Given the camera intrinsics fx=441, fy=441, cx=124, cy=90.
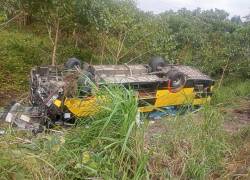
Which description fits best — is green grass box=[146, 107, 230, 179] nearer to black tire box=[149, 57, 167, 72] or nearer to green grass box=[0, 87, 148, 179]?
green grass box=[0, 87, 148, 179]

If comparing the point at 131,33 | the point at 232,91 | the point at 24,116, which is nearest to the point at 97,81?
the point at 24,116

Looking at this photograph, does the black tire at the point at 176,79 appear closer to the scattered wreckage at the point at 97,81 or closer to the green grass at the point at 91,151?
the scattered wreckage at the point at 97,81

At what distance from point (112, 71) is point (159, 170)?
699cm

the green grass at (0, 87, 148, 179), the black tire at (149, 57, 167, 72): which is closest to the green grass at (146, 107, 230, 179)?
the green grass at (0, 87, 148, 179)

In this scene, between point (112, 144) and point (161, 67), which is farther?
point (161, 67)

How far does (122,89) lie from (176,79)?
640 centimetres

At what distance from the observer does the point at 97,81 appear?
8.43 m

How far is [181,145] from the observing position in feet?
18.2

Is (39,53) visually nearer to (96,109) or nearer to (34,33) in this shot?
(34,33)

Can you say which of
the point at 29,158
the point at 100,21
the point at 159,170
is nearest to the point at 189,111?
the point at 159,170

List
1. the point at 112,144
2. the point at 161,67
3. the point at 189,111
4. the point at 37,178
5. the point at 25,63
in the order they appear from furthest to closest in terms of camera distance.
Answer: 1. the point at 25,63
2. the point at 161,67
3. the point at 189,111
4. the point at 112,144
5. the point at 37,178

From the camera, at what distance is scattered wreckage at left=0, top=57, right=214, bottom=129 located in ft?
29.7

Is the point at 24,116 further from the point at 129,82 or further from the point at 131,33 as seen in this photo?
the point at 131,33

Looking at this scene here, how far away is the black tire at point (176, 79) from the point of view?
11820 mm
